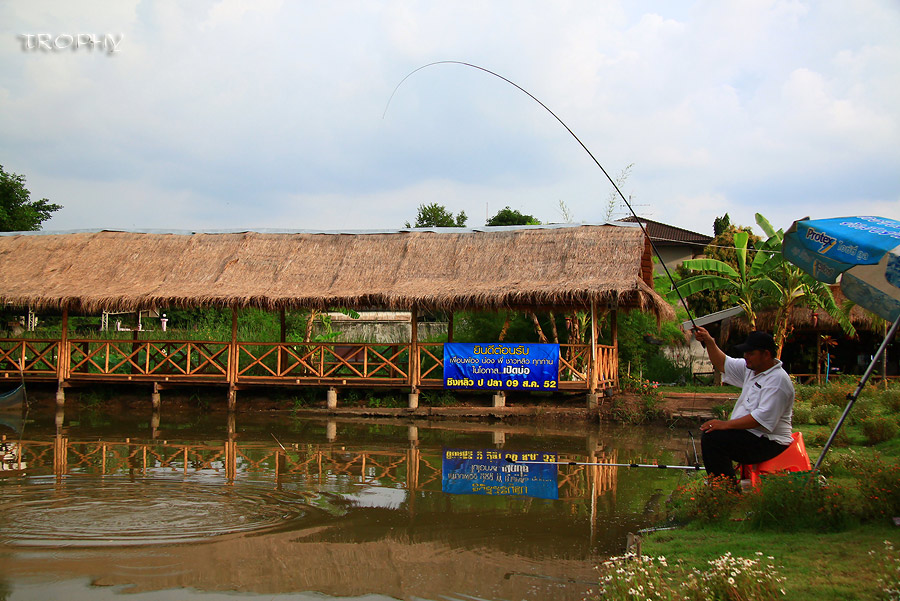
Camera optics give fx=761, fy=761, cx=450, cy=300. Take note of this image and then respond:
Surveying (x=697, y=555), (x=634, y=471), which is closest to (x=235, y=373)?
(x=634, y=471)

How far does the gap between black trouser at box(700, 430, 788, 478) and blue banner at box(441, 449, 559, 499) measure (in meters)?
2.39

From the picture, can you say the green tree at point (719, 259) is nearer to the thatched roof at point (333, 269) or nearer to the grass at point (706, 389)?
the grass at point (706, 389)

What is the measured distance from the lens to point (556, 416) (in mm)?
14570

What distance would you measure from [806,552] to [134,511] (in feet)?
17.2

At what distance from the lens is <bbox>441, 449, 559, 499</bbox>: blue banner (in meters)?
7.88

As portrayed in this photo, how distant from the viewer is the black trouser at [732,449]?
17.8 ft

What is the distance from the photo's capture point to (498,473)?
8.94 metres

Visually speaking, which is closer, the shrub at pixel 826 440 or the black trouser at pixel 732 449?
the black trouser at pixel 732 449

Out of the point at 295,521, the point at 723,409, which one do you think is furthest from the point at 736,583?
the point at 723,409

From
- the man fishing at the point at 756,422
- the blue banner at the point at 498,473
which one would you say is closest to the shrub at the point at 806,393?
the blue banner at the point at 498,473

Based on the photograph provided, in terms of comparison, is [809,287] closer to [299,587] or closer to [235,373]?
[235,373]

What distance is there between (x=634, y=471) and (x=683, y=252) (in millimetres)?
23576

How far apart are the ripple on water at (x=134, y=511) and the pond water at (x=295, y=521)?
0.02 metres

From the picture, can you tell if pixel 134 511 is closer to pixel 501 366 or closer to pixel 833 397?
pixel 501 366
